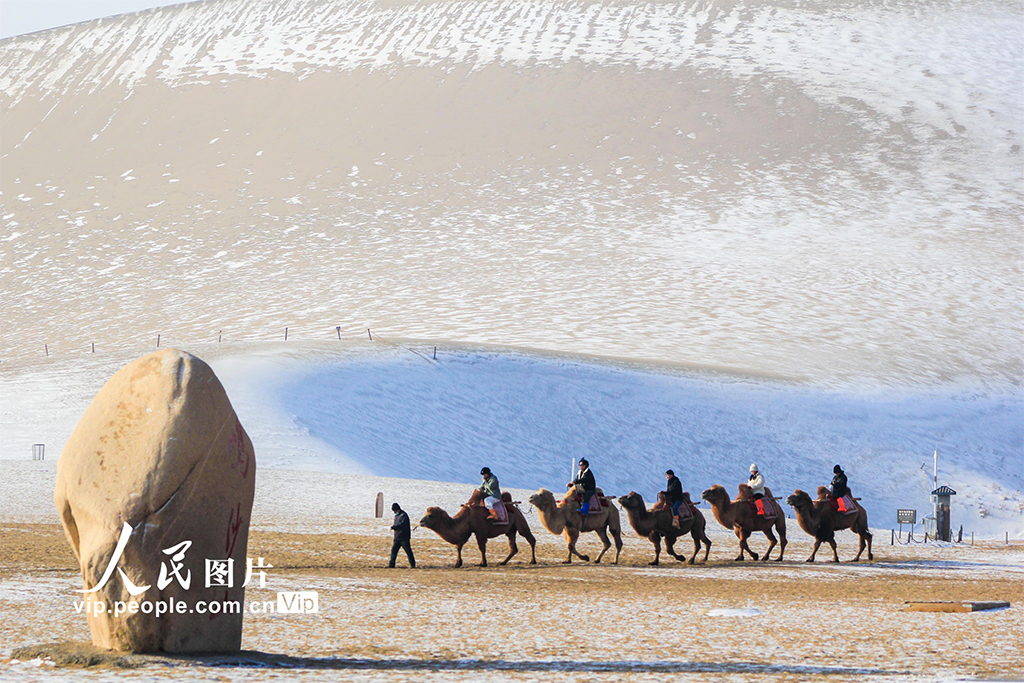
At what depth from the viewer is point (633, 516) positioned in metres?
20.7

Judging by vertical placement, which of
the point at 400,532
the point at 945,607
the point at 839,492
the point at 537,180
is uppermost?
the point at 537,180

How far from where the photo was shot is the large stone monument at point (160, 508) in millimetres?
8578

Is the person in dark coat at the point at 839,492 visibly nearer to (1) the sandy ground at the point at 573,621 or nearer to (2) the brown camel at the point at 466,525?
(1) the sandy ground at the point at 573,621

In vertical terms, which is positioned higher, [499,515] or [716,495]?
[716,495]

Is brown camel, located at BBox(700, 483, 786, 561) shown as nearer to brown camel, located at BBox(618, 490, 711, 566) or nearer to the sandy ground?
brown camel, located at BBox(618, 490, 711, 566)

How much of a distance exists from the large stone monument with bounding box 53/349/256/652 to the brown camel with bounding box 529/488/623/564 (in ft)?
37.4

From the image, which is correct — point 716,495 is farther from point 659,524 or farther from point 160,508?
point 160,508

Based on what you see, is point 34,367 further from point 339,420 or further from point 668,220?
point 668,220

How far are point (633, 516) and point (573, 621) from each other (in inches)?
337

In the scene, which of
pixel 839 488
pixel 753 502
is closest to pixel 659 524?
pixel 753 502

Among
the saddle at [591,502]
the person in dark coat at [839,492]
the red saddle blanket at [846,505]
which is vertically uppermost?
the person in dark coat at [839,492]

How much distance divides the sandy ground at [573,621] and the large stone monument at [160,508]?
41cm

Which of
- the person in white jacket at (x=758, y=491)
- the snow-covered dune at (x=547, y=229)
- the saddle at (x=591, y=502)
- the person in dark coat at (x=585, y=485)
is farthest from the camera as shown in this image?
the snow-covered dune at (x=547, y=229)

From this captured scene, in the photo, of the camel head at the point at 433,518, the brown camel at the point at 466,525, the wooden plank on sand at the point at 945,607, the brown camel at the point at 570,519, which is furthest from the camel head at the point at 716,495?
the wooden plank on sand at the point at 945,607
